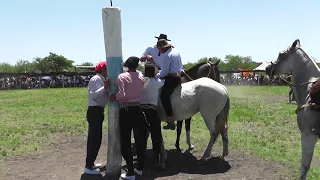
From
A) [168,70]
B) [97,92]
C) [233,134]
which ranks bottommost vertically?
[233,134]

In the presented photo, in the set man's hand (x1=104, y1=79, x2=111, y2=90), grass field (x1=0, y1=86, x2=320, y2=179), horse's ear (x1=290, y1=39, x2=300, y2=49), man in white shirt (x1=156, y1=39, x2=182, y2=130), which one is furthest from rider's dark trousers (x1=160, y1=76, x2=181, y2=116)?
horse's ear (x1=290, y1=39, x2=300, y2=49)

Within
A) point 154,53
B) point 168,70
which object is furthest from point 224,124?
point 154,53

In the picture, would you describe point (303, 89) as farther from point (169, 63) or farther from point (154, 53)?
point (154, 53)

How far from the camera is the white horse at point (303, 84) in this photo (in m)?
6.02

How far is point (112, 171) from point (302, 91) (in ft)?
11.6

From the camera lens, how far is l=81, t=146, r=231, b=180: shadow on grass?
299 inches

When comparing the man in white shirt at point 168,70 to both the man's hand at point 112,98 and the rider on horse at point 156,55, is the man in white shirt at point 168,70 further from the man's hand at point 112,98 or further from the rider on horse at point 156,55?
the man's hand at point 112,98

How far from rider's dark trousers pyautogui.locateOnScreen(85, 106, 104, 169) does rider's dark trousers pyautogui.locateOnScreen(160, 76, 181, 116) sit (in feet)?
4.45

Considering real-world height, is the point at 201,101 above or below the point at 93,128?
above

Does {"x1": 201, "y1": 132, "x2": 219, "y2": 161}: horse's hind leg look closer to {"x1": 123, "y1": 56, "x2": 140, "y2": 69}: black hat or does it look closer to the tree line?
{"x1": 123, "y1": 56, "x2": 140, "y2": 69}: black hat

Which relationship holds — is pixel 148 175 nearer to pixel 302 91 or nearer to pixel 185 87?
pixel 185 87

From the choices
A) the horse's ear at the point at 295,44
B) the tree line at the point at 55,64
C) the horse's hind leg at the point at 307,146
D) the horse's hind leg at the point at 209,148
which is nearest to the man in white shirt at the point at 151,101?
the horse's hind leg at the point at 209,148

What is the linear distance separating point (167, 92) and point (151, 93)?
64cm

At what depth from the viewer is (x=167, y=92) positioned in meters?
8.05
